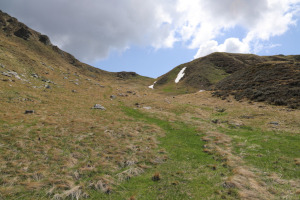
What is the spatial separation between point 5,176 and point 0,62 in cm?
4374

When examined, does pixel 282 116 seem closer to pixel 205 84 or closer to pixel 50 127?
pixel 50 127

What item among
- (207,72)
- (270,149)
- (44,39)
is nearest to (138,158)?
(270,149)

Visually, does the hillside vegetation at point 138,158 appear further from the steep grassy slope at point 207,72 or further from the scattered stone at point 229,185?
the steep grassy slope at point 207,72

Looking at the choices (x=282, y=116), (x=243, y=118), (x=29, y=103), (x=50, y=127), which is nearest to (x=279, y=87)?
(x=282, y=116)

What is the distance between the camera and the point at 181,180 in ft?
34.7

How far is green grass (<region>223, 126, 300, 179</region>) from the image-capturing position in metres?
12.2

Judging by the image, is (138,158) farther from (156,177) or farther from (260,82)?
(260,82)

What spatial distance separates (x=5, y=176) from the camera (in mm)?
9391

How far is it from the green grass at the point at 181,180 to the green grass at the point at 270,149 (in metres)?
3.68

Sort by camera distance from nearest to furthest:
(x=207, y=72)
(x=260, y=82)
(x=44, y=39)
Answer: (x=260, y=82)
(x=44, y=39)
(x=207, y=72)

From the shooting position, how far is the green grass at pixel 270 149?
12.2 metres

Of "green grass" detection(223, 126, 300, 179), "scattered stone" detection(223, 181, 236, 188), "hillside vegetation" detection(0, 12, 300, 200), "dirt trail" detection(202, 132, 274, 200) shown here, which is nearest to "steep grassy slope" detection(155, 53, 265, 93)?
"green grass" detection(223, 126, 300, 179)

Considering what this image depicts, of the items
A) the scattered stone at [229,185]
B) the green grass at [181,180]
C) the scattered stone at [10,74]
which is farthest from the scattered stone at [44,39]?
the scattered stone at [229,185]

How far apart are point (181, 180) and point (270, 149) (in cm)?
1118
